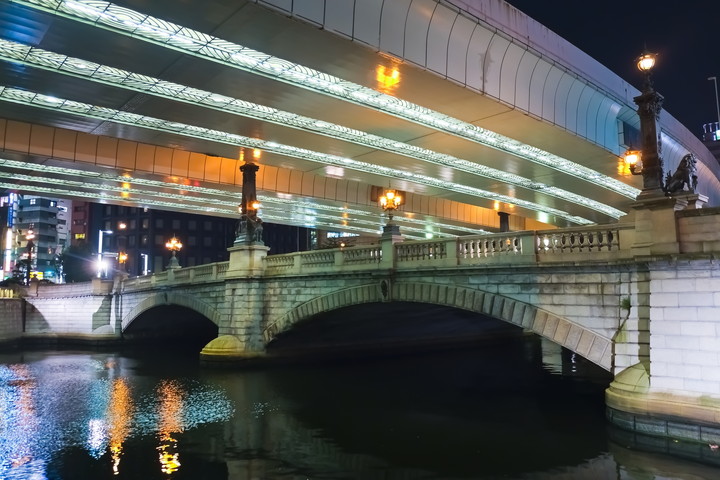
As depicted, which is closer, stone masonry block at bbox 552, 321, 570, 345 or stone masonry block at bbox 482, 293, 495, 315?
stone masonry block at bbox 552, 321, 570, 345

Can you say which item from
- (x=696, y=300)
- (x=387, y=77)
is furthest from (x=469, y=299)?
(x=387, y=77)

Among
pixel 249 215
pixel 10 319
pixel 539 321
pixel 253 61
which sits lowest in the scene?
pixel 10 319

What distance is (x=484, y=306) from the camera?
55.9 feet

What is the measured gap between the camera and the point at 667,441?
12.0 metres

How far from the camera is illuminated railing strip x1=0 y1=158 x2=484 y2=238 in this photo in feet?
92.4

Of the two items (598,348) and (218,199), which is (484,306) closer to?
(598,348)

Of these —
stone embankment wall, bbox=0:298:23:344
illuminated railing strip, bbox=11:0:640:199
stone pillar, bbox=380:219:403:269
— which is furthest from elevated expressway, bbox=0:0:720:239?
stone embankment wall, bbox=0:298:23:344

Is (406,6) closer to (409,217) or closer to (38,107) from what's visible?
(38,107)

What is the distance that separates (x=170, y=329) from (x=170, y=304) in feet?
36.9

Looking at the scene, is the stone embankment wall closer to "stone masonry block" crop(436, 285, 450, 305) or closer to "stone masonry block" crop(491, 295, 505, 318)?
"stone masonry block" crop(436, 285, 450, 305)

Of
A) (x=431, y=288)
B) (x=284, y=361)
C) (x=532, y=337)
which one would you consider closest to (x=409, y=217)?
(x=532, y=337)

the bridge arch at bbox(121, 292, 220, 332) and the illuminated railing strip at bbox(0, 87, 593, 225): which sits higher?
the illuminated railing strip at bbox(0, 87, 593, 225)

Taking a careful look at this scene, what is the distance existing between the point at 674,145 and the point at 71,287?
48108 mm

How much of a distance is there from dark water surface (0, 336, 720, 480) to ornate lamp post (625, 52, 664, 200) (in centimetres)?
636
